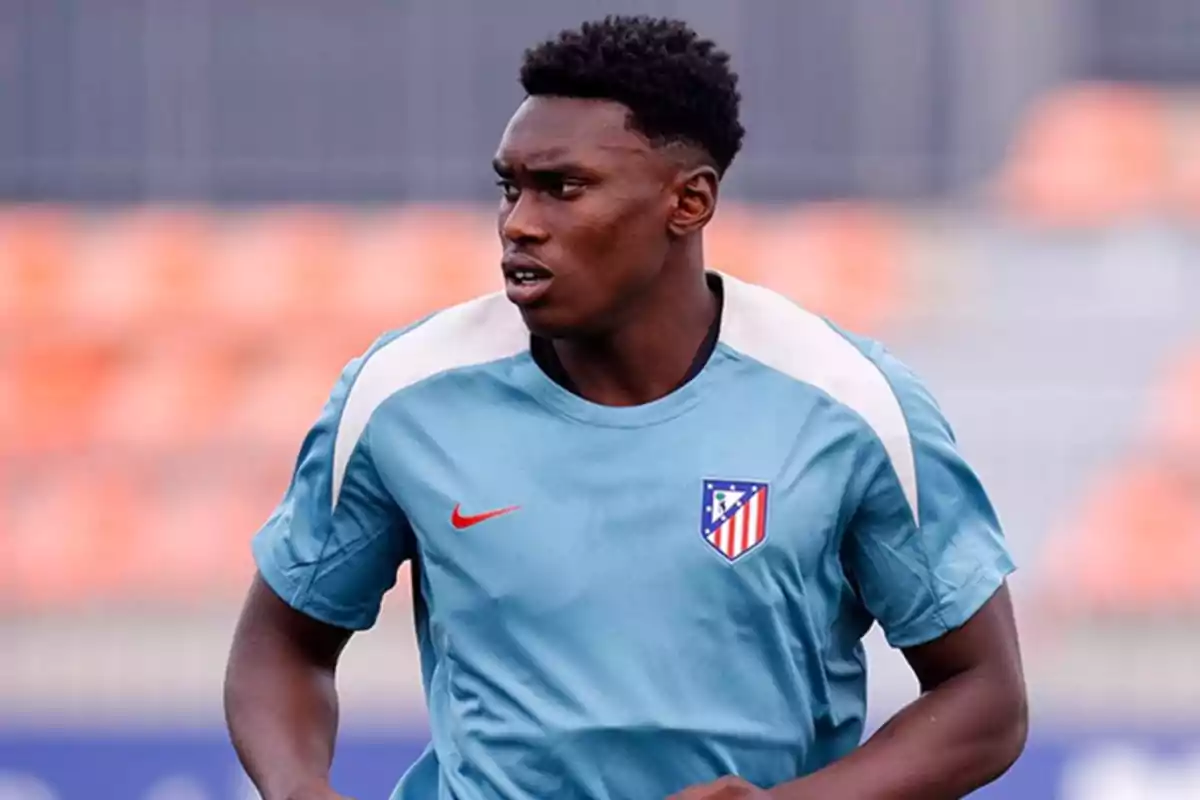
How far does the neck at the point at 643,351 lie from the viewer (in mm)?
3021

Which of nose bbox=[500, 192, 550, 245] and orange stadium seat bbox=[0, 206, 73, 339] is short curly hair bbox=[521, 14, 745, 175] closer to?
nose bbox=[500, 192, 550, 245]

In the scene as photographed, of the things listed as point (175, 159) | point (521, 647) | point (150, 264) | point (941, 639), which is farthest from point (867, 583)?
point (175, 159)

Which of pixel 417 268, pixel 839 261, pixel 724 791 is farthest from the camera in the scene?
pixel 417 268

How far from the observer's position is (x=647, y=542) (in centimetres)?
291

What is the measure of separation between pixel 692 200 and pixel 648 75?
0.17 metres

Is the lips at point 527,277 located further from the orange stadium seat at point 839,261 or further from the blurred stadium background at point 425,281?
the orange stadium seat at point 839,261

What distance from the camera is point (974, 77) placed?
12.4 meters

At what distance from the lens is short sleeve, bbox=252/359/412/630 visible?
10.1ft

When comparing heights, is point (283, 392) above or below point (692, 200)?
below

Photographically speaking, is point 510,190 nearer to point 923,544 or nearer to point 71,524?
point 923,544

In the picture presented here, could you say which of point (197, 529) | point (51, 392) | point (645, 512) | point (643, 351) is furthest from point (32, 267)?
point (645, 512)

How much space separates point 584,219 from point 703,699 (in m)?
0.58

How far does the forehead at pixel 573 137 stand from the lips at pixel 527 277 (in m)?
0.12

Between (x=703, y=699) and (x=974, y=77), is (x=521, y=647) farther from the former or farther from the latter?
(x=974, y=77)
